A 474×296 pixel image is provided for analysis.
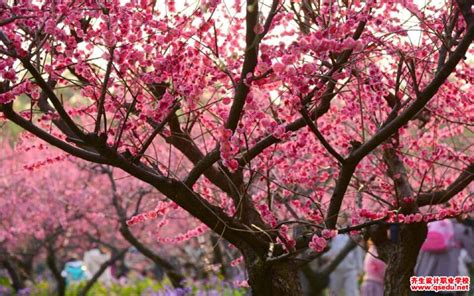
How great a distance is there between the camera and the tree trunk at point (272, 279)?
545cm

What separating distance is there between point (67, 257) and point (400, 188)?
19.8 m

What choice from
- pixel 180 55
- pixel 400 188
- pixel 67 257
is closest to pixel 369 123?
pixel 400 188

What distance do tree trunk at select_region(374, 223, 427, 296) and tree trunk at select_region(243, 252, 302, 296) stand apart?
150cm

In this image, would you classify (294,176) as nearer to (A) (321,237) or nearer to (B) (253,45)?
(A) (321,237)

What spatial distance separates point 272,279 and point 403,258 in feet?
5.85

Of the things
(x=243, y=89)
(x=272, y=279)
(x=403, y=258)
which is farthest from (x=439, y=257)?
(x=243, y=89)

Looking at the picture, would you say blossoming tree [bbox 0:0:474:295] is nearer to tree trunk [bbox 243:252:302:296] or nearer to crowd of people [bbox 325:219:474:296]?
tree trunk [bbox 243:252:302:296]

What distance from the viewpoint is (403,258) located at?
6.71m

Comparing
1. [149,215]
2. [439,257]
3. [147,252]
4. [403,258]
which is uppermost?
[147,252]

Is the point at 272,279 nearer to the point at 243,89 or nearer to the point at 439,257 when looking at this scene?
the point at 243,89

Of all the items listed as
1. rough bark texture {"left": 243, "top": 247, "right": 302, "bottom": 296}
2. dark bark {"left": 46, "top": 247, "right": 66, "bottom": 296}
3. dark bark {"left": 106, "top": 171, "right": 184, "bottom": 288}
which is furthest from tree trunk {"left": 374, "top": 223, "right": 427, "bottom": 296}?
dark bark {"left": 46, "top": 247, "right": 66, "bottom": 296}

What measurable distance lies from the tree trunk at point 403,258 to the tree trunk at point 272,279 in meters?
1.50

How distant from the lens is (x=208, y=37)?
6406 mm

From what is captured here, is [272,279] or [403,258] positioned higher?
[403,258]
